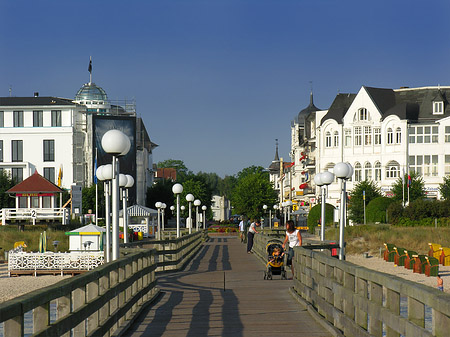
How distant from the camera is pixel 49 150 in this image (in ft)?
323

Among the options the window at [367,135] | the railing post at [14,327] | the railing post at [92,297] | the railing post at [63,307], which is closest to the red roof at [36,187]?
the window at [367,135]

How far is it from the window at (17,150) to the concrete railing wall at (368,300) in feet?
290

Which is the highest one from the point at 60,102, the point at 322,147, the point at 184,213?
the point at 60,102

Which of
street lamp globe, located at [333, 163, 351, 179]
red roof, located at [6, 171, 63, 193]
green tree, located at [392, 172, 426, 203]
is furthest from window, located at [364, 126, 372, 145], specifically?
street lamp globe, located at [333, 163, 351, 179]

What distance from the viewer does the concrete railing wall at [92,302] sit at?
564cm

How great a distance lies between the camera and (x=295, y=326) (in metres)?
11.1

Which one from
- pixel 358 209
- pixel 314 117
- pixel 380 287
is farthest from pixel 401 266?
pixel 314 117

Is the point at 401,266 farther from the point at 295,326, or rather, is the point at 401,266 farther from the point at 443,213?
the point at 295,326

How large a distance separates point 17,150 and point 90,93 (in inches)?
589

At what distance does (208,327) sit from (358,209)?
216 ft

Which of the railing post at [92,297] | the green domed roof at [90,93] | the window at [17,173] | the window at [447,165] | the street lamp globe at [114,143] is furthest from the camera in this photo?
the green domed roof at [90,93]

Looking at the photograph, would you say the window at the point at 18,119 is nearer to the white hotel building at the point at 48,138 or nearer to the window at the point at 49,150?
the white hotel building at the point at 48,138

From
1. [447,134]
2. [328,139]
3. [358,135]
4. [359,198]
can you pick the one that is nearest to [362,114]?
[358,135]

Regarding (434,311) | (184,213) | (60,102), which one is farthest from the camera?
(184,213)
